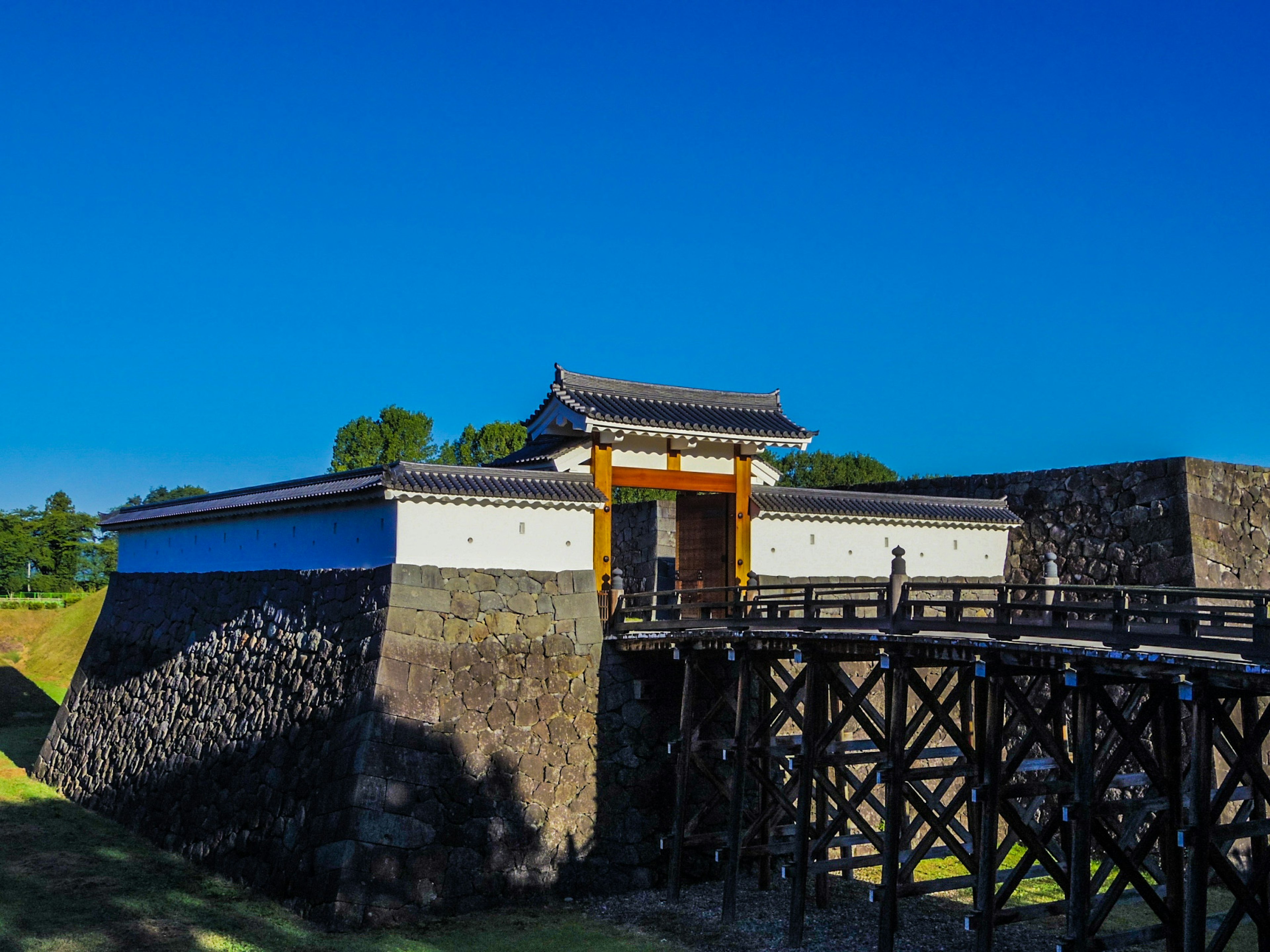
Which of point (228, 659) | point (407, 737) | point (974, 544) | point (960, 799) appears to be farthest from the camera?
point (974, 544)

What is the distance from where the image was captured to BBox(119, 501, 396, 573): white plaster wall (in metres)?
16.7

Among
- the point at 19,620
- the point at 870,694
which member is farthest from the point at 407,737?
the point at 19,620

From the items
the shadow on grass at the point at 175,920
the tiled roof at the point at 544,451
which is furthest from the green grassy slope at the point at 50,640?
the tiled roof at the point at 544,451

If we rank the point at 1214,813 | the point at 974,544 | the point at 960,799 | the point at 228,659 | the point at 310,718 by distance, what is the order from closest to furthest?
1. the point at 1214,813
2. the point at 960,799
3. the point at 310,718
4. the point at 228,659
5. the point at 974,544

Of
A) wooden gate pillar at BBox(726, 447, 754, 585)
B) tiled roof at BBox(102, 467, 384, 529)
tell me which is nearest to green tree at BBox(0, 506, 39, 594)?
tiled roof at BBox(102, 467, 384, 529)

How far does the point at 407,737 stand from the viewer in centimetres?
1540

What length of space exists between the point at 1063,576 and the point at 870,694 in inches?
196

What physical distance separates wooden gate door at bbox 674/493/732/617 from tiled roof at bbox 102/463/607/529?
2725 mm

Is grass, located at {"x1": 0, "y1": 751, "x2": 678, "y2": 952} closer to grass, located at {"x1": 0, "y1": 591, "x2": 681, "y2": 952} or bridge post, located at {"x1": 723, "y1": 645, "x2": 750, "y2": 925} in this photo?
grass, located at {"x1": 0, "y1": 591, "x2": 681, "y2": 952}

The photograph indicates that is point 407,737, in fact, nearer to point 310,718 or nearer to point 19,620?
point 310,718

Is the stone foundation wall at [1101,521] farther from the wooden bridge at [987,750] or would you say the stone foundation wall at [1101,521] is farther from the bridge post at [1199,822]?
the bridge post at [1199,822]

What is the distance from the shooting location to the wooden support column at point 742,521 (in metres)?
18.9

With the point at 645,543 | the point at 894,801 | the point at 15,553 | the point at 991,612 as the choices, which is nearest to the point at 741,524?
the point at 991,612

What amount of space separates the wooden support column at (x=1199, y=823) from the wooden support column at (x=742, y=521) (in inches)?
379
